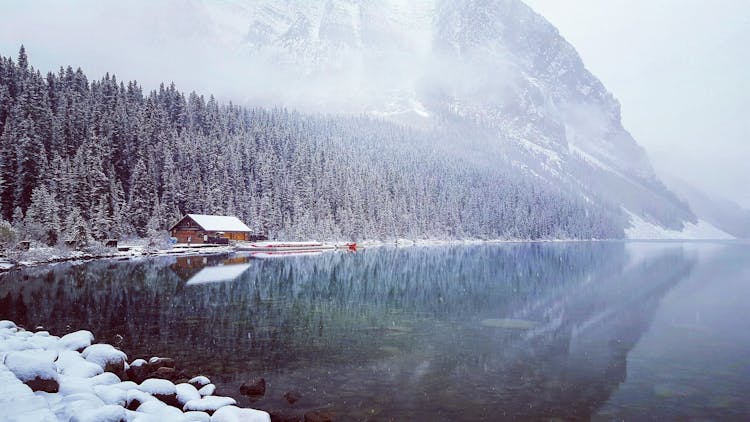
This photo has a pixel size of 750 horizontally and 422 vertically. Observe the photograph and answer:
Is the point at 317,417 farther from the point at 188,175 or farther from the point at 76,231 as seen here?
the point at 188,175

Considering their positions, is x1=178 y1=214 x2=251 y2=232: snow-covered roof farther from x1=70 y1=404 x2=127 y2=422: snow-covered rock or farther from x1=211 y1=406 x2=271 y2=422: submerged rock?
x1=70 y1=404 x2=127 y2=422: snow-covered rock

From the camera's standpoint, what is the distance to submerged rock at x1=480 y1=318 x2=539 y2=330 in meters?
27.5

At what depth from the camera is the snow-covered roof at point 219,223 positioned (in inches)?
3313

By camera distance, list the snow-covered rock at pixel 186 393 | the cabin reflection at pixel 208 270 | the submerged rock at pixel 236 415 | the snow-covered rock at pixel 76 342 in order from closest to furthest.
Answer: the submerged rock at pixel 236 415, the snow-covered rock at pixel 186 393, the snow-covered rock at pixel 76 342, the cabin reflection at pixel 208 270

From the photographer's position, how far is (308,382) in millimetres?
16688

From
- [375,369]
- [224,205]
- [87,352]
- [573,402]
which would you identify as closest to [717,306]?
[573,402]

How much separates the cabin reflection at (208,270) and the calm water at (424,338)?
2.41 feet

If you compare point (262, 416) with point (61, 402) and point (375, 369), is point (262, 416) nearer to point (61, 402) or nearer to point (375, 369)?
point (61, 402)

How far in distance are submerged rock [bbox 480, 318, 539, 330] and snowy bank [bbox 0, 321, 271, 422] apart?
17.8 m

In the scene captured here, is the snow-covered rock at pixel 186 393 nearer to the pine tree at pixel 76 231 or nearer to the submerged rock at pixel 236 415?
the submerged rock at pixel 236 415

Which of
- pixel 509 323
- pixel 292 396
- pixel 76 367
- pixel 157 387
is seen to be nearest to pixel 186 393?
pixel 157 387

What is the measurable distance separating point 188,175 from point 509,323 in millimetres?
82028

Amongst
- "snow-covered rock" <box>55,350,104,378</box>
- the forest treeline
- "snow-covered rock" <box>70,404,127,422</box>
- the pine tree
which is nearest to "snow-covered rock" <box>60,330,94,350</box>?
"snow-covered rock" <box>55,350,104,378</box>

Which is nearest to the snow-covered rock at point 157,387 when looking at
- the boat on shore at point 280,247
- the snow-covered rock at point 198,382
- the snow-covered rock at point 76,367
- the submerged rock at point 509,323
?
the snow-covered rock at point 198,382
